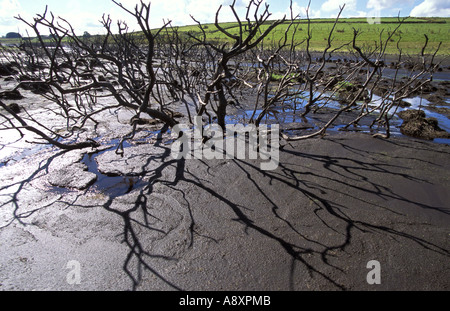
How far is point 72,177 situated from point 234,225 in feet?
9.09

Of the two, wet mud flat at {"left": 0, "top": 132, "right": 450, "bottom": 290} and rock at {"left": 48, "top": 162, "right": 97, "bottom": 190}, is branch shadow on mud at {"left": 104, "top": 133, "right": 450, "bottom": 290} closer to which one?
wet mud flat at {"left": 0, "top": 132, "right": 450, "bottom": 290}

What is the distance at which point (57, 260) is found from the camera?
2.75m

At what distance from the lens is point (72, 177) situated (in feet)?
14.0

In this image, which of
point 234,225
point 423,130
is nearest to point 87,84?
point 234,225

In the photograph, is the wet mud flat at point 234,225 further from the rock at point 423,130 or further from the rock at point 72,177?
the rock at point 423,130

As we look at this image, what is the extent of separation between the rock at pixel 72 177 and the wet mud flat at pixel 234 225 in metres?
0.12

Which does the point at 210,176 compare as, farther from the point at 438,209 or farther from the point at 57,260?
the point at 438,209

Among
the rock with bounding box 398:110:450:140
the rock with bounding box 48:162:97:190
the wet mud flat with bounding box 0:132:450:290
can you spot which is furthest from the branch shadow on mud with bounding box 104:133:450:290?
the rock with bounding box 398:110:450:140

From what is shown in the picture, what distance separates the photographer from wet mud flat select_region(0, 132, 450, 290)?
2.56 meters

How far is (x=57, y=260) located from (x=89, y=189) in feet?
4.57

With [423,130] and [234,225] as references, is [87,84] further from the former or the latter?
[423,130]

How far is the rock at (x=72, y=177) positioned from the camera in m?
4.06

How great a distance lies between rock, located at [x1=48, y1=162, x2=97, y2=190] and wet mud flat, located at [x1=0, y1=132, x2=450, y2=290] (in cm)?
12
